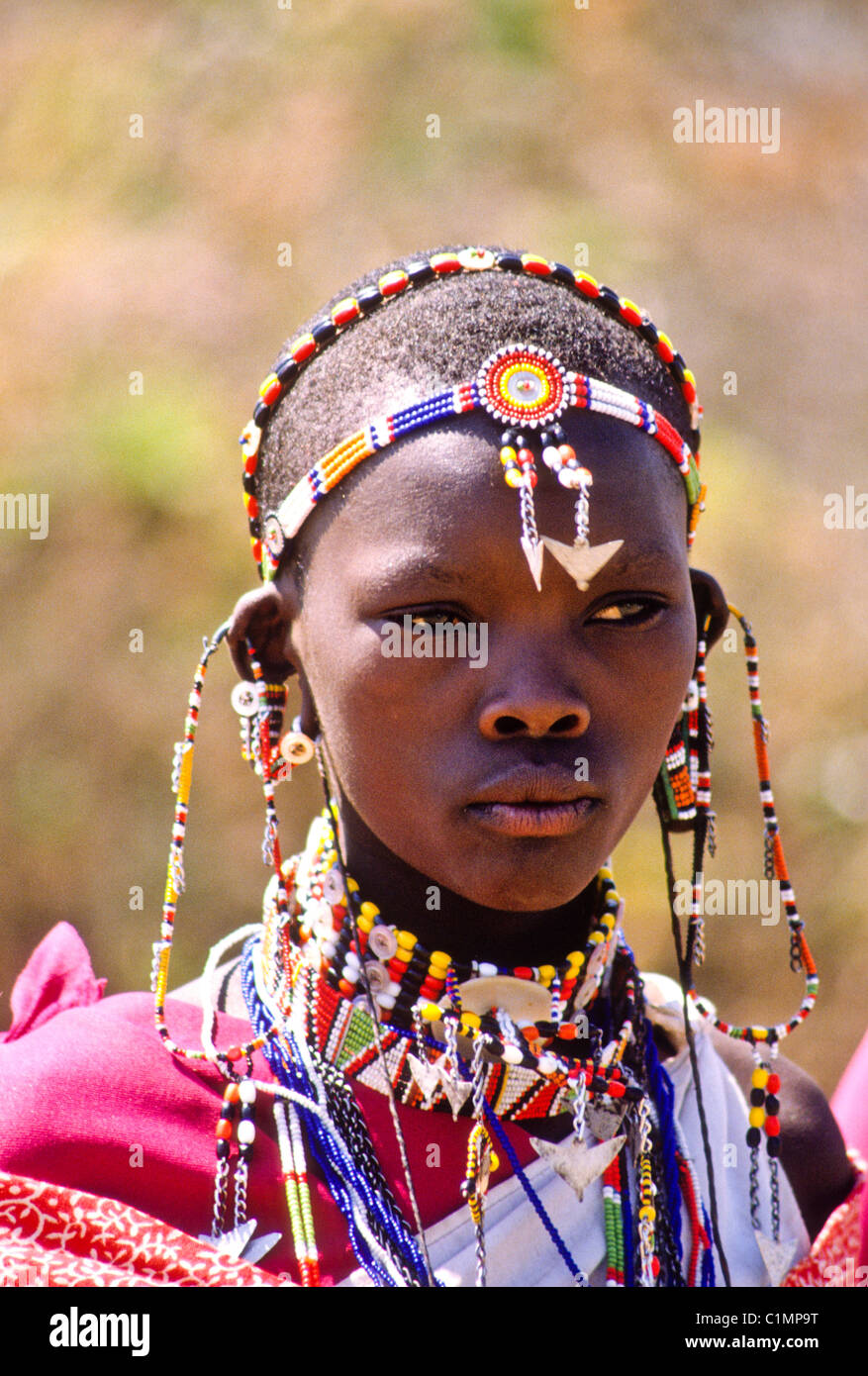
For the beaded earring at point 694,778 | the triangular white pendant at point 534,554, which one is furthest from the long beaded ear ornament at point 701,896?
the triangular white pendant at point 534,554

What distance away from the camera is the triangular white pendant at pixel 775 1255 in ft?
7.66

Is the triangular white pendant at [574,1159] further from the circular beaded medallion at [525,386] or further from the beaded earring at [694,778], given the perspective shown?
the circular beaded medallion at [525,386]

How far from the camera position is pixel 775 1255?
2348 millimetres

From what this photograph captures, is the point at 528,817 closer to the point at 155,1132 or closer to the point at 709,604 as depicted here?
the point at 709,604

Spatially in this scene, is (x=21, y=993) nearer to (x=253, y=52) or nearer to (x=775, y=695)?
(x=775, y=695)

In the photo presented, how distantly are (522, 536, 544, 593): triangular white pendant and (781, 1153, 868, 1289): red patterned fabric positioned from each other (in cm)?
124

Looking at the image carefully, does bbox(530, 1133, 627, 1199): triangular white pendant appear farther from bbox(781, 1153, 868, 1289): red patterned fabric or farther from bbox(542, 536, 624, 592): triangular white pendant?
bbox(542, 536, 624, 592): triangular white pendant

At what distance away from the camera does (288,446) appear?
2.30 meters

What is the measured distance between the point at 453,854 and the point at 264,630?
54cm

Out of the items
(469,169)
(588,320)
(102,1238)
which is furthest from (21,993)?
(469,169)

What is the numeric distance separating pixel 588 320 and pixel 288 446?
1.71 feet
